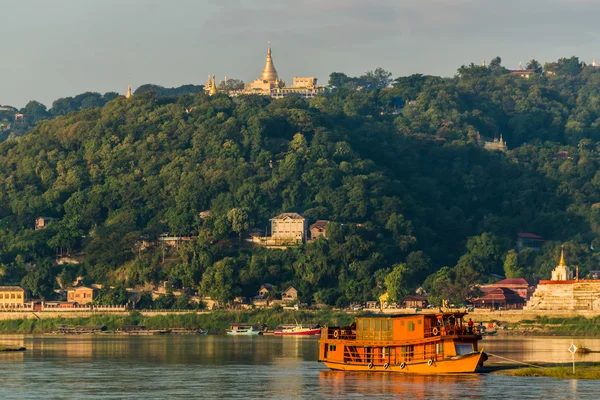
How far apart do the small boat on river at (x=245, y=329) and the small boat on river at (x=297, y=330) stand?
2.04 meters

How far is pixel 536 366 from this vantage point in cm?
7931

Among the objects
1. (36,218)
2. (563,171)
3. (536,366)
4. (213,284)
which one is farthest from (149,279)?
(536,366)

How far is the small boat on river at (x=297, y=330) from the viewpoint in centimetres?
13552

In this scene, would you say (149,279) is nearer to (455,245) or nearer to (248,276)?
(248,276)

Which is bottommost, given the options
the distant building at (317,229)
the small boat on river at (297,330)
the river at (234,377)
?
the river at (234,377)

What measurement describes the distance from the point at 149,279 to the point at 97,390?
84.9m

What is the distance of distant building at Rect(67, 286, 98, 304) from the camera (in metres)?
154

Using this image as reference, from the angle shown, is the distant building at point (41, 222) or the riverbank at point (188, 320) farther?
the distant building at point (41, 222)

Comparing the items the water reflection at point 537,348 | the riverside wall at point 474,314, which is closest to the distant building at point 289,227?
the riverside wall at point 474,314

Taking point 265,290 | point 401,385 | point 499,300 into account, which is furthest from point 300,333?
point 401,385

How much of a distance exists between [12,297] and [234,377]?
265 ft

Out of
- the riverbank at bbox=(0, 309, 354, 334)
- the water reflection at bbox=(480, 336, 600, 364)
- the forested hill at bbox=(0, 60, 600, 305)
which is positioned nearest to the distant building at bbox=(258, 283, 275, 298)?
the forested hill at bbox=(0, 60, 600, 305)

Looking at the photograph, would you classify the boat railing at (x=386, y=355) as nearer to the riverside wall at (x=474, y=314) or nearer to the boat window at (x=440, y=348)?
the boat window at (x=440, y=348)

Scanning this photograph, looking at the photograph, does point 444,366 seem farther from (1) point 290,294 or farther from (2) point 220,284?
(1) point 290,294
